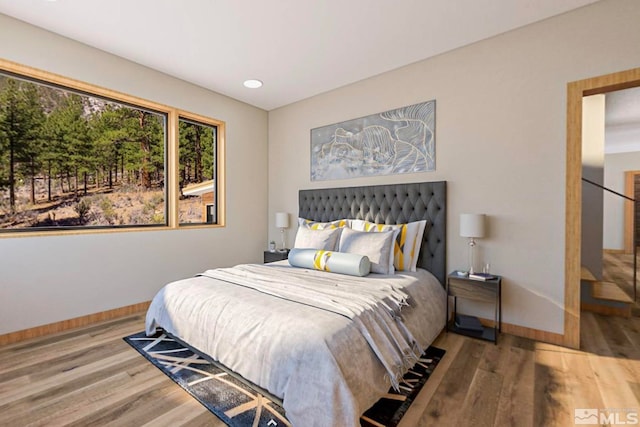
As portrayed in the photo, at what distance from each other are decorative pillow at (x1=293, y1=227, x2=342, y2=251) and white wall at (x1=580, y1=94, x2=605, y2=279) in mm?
2927

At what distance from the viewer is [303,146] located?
4.17 metres

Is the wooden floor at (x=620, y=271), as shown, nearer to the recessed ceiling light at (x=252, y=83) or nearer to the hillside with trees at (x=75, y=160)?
the recessed ceiling light at (x=252, y=83)

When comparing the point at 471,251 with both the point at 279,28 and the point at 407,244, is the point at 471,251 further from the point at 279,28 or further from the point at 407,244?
the point at 279,28

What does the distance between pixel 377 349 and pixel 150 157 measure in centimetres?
330

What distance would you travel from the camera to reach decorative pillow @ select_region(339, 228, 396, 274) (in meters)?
2.69

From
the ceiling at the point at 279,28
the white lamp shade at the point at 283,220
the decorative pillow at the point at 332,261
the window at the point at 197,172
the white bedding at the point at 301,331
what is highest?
the ceiling at the point at 279,28

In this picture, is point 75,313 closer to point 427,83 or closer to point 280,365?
point 280,365

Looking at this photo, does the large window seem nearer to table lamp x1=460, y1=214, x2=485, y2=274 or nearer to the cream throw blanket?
the cream throw blanket

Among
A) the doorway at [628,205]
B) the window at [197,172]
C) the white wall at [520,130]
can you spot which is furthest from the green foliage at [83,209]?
the doorway at [628,205]

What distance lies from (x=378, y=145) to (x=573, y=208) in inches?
73.4

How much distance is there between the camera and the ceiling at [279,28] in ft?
7.43

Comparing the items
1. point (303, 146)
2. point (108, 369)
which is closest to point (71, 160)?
point (108, 369)

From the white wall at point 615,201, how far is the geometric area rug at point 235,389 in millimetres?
7668

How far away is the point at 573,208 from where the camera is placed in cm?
233
